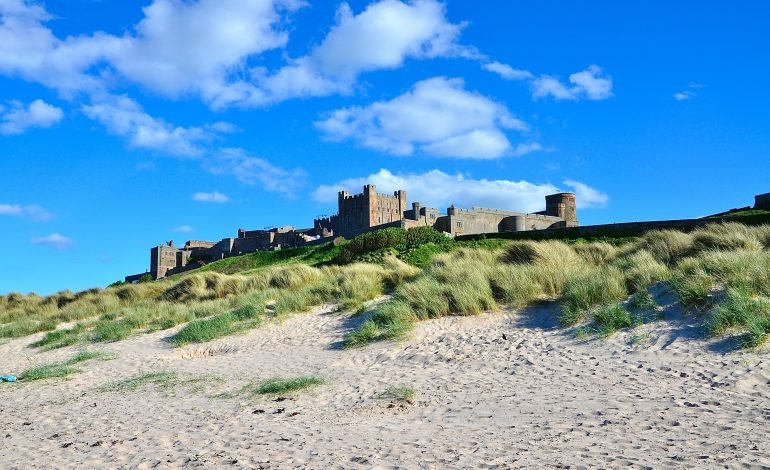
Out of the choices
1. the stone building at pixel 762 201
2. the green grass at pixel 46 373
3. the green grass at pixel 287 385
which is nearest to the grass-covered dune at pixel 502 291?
the green grass at pixel 287 385

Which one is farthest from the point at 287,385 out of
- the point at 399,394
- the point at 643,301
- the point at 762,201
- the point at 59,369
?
the point at 762,201

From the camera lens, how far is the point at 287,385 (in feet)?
27.9

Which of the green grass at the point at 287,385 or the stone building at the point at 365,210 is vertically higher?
the stone building at the point at 365,210

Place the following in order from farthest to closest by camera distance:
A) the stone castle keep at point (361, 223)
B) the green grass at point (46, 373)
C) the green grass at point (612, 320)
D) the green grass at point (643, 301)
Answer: the stone castle keep at point (361, 223) < the green grass at point (46, 373) < the green grass at point (643, 301) < the green grass at point (612, 320)

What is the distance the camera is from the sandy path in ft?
17.7

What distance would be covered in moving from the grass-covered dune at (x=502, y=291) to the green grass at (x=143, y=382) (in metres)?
2.82

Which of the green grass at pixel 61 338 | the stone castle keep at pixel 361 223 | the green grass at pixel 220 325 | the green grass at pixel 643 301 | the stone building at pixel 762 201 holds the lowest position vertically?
the green grass at pixel 61 338

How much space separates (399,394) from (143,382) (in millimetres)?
4569

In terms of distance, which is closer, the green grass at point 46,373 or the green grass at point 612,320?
the green grass at point 612,320

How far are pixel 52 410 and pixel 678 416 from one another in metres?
7.88

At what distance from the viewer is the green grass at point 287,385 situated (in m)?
8.47

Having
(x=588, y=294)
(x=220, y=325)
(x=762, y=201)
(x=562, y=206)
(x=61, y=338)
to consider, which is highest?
(x=562, y=206)

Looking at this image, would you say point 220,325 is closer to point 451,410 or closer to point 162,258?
point 451,410

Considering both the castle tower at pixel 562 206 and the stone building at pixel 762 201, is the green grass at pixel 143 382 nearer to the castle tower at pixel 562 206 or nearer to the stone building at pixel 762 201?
the stone building at pixel 762 201
